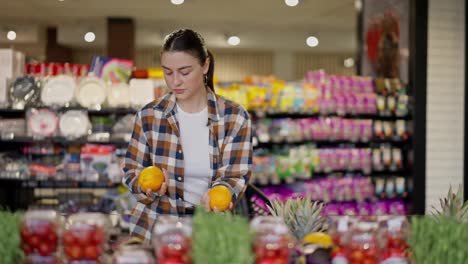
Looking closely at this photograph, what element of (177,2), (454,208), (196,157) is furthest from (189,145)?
(177,2)

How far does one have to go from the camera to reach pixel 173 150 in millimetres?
3137

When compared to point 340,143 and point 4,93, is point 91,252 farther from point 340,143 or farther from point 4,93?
point 340,143

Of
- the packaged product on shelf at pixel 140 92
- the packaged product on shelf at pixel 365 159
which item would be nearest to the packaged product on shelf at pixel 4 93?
the packaged product on shelf at pixel 140 92

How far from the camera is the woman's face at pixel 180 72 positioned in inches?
119

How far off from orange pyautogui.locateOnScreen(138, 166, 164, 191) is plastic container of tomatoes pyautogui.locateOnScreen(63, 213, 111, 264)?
2.39ft

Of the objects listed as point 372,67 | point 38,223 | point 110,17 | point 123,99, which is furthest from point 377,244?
point 110,17

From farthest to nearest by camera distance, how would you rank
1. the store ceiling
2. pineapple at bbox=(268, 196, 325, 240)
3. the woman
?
1. the store ceiling
2. the woman
3. pineapple at bbox=(268, 196, 325, 240)

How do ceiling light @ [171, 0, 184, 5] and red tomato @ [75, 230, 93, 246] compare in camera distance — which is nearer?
red tomato @ [75, 230, 93, 246]

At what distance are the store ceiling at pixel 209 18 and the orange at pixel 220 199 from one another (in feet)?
29.6

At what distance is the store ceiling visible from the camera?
11.8 m

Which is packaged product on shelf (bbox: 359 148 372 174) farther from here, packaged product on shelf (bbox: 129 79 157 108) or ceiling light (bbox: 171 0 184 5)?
ceiling light (bbox: 171 0 184 5)

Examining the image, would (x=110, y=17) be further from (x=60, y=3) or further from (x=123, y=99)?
(x=123, y=99)

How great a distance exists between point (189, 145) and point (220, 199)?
1.96 feet

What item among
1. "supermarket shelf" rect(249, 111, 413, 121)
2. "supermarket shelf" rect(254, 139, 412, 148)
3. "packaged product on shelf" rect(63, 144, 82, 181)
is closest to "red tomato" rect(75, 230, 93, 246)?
"packaged product on shelf" rect(63, 144, 82, 181)
